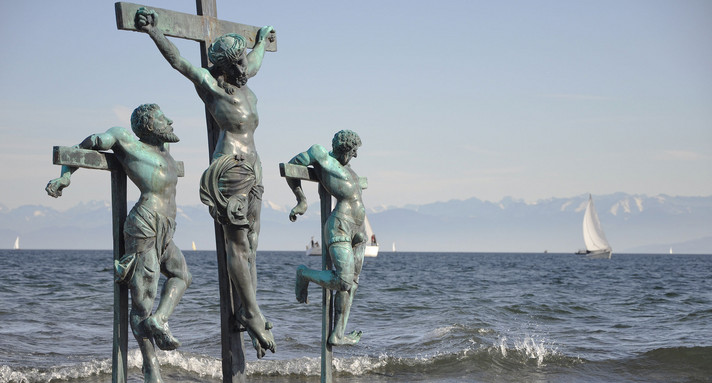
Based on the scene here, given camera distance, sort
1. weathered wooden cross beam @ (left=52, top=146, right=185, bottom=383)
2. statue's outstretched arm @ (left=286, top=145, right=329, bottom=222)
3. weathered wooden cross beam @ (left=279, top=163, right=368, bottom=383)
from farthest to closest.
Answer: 1. weathered wooden cross beam @ (left=279, top=163, right=368, bottom=383)
2. statue's outstretched arm @ (left=286, top=145, right=329, bottom=222)
3. weathered wooden cross beam @ (left=52, top=146, right=185, bottom=383)

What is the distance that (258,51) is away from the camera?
23.3 ft

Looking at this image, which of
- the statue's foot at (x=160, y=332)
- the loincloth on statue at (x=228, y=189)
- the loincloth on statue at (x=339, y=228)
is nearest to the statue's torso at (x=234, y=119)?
the loincloth on statue at (x=228, y=189)

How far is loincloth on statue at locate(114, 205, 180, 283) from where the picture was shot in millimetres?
6316

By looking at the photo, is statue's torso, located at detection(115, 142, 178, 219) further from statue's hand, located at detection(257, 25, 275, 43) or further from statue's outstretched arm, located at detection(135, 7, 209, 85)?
statue's hand, located at detection(257, 25, 275, 43)

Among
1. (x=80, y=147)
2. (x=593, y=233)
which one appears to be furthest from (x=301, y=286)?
(x=593, y=233)

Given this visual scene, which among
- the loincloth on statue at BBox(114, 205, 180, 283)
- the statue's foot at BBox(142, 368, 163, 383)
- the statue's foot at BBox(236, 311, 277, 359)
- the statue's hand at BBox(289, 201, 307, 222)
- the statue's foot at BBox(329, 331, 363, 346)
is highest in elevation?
the statue's hand at BBox(289, 201, 307, 222)

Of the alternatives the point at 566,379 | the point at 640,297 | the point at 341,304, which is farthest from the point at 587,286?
the point at 341,304

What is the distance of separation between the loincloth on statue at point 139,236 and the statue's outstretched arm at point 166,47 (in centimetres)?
101

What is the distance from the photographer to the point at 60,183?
613 cm

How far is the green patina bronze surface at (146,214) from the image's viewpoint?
6.31 m

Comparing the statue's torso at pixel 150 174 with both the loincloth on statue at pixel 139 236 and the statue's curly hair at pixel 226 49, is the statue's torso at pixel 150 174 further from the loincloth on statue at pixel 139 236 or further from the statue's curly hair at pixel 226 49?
the statue's curly hair at pixel 226 49

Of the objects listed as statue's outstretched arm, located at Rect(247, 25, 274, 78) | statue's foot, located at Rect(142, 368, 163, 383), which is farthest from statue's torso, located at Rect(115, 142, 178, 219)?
statue's foot, located at Rect(142, 368, 163, 383)

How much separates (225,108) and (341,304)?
191 centimetres

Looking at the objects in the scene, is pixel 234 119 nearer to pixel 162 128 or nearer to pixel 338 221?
pixel 162 128
